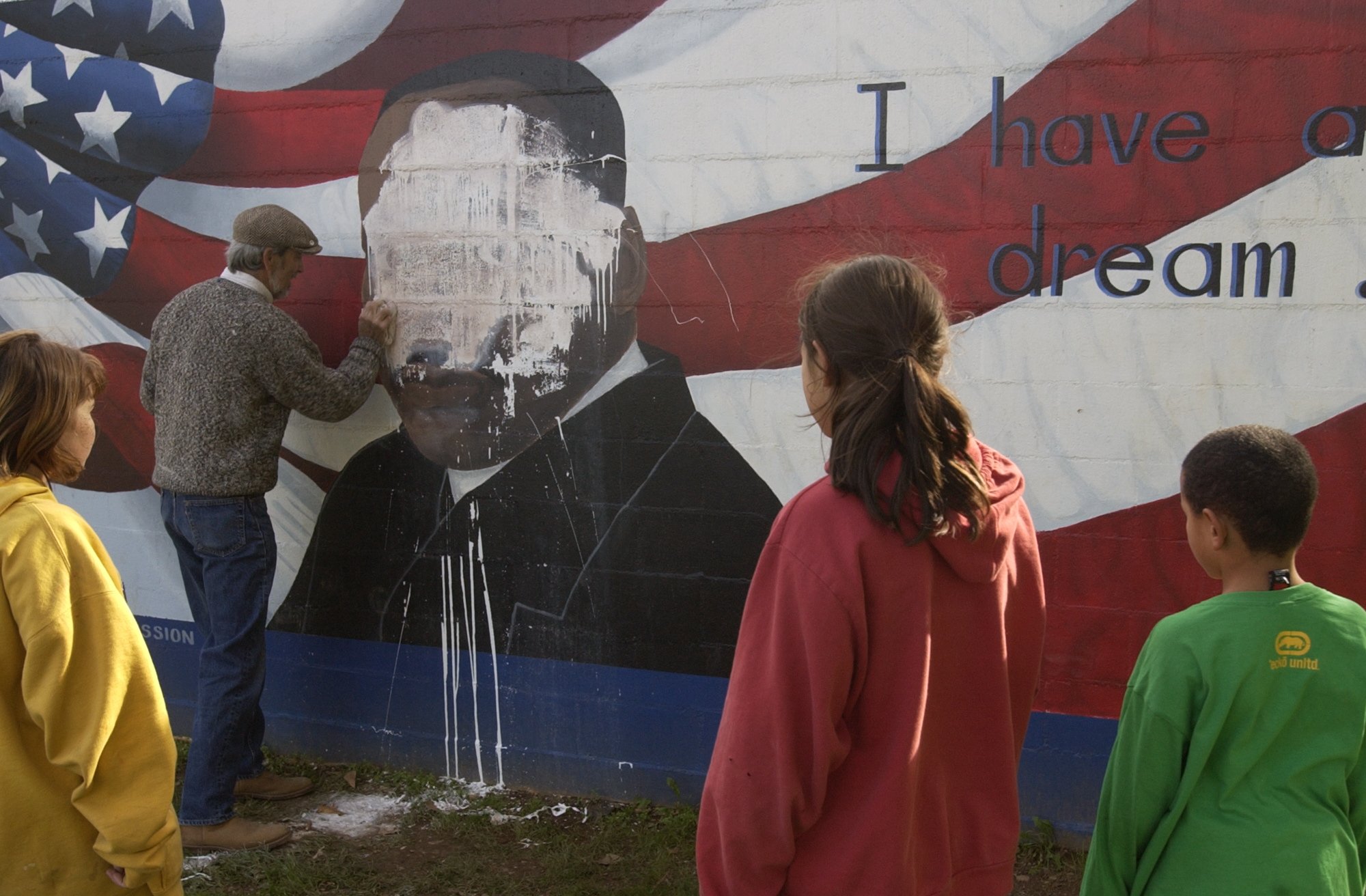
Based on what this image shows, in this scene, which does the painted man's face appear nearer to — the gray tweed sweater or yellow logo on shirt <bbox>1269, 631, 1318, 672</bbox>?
the gray tweed sweater

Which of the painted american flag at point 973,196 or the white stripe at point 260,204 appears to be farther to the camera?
the white stripe at point 260,204

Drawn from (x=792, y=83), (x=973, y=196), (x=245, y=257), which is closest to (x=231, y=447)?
(x=245, y=257)

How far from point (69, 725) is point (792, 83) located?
2.63 metres

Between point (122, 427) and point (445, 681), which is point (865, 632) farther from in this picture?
point (122, 427)

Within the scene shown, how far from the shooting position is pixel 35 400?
7.19 ft

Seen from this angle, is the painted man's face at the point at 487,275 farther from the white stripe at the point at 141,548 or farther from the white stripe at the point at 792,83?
the white stripe at the point at 141,548

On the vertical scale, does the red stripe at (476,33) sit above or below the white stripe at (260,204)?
above

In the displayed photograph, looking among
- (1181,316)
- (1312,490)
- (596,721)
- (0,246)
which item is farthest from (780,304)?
(0,246)

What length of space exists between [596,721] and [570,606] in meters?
0.41

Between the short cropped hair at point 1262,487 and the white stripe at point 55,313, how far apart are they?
4.03 m

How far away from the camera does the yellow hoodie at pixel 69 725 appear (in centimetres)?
206

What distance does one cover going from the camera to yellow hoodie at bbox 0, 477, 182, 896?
2062 mm

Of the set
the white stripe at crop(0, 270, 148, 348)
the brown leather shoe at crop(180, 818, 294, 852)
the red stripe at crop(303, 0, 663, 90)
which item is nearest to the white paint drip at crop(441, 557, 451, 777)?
the brown leather shoe at crop(180, 818, 294, 852)

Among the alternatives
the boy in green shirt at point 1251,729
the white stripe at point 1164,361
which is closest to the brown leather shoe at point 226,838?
the white stripe at point 1164,361
